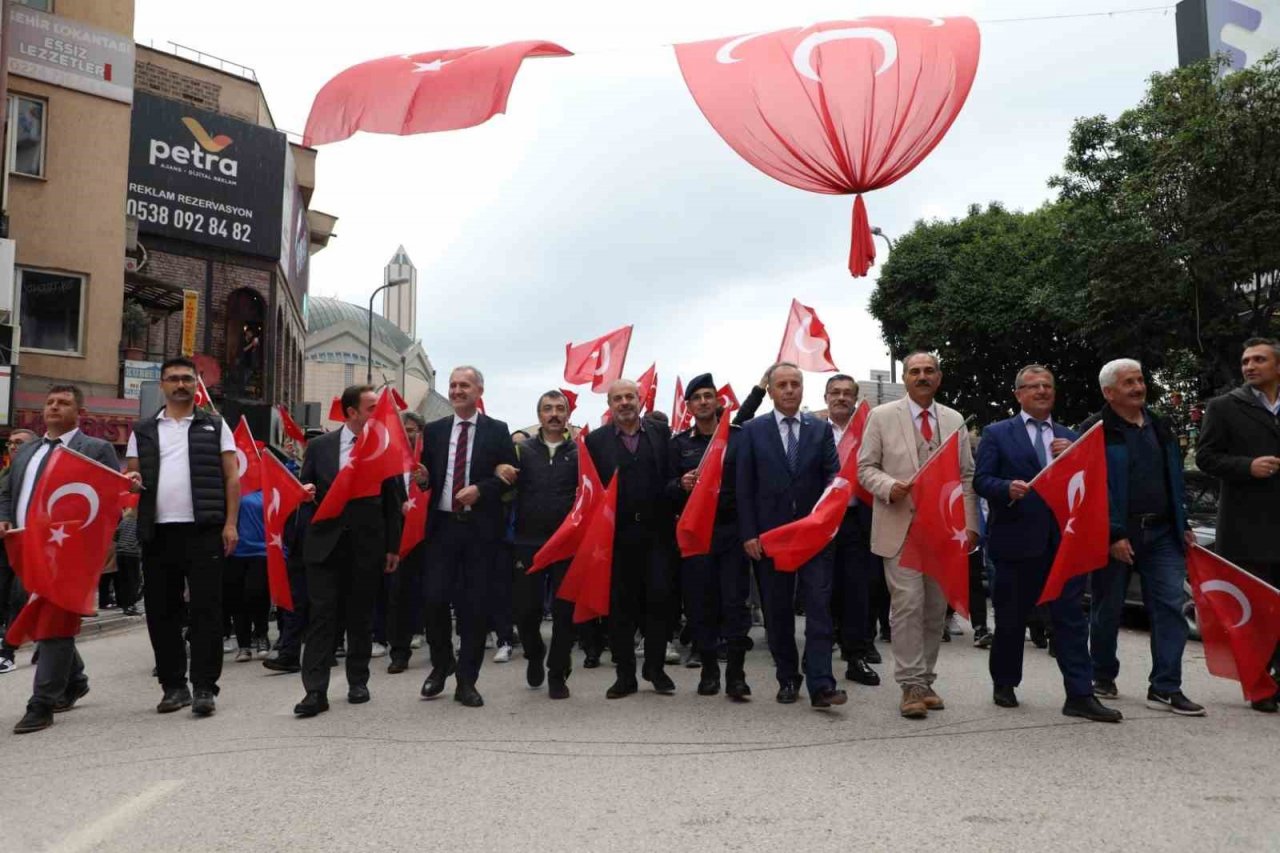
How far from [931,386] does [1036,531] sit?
102 cm

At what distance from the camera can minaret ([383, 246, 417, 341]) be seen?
16250 centimetres

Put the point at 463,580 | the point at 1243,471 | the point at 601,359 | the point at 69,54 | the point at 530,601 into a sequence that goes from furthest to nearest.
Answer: the point at 69,54 → the point at 601,359 → the point at 530,601 → the point at 463,580 → the point at 1243,471

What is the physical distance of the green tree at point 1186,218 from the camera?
744 inches

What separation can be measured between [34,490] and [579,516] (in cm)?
331

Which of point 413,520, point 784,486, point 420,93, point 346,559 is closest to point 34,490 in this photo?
point 346,559

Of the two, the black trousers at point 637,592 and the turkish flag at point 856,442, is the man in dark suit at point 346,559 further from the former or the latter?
the turkish flag at point 856,442

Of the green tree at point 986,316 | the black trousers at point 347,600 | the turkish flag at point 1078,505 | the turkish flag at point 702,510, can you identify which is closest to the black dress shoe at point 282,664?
the black trousers at point 347,600

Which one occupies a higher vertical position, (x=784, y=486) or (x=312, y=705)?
(x=784, y=486)

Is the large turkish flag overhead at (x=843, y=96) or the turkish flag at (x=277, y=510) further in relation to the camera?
the turkish flag at (x=277, y=510)

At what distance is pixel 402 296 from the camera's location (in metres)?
164

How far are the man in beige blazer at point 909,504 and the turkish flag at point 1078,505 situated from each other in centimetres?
54

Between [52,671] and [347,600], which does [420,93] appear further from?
[52,671]

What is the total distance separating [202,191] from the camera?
119 ft

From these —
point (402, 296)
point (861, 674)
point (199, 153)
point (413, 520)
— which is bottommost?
point (861, 674)
